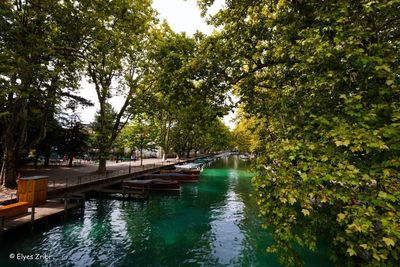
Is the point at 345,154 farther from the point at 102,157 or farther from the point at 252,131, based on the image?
the point at 102,157

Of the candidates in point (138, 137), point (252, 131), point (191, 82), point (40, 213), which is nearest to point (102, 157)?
point (138, 137)

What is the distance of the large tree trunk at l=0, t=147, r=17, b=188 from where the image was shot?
21709 millimetres

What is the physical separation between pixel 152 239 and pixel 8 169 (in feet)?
49.5

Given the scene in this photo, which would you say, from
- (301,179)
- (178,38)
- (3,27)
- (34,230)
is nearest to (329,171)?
(301,179)

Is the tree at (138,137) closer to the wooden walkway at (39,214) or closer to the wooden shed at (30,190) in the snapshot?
the wooden walkway at (39,214)

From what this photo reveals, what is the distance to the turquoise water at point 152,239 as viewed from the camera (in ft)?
45.1

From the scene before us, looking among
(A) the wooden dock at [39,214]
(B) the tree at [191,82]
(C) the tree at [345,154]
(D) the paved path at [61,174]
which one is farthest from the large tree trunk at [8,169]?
(C) the tree at [345,154]

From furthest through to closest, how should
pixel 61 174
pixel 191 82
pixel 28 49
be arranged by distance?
pixel 61 174
pixel 28 49
pixel 191 82

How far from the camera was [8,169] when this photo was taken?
71.8ft

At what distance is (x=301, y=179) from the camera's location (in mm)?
5195

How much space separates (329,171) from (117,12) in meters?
23.0

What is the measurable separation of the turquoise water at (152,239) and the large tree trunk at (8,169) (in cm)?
698

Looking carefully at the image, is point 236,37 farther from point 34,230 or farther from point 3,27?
point 34,230

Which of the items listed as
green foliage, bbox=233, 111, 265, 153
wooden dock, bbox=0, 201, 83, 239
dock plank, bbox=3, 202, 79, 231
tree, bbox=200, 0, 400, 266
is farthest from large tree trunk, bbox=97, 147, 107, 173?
tree, bbox=200, 0, 400, 266
